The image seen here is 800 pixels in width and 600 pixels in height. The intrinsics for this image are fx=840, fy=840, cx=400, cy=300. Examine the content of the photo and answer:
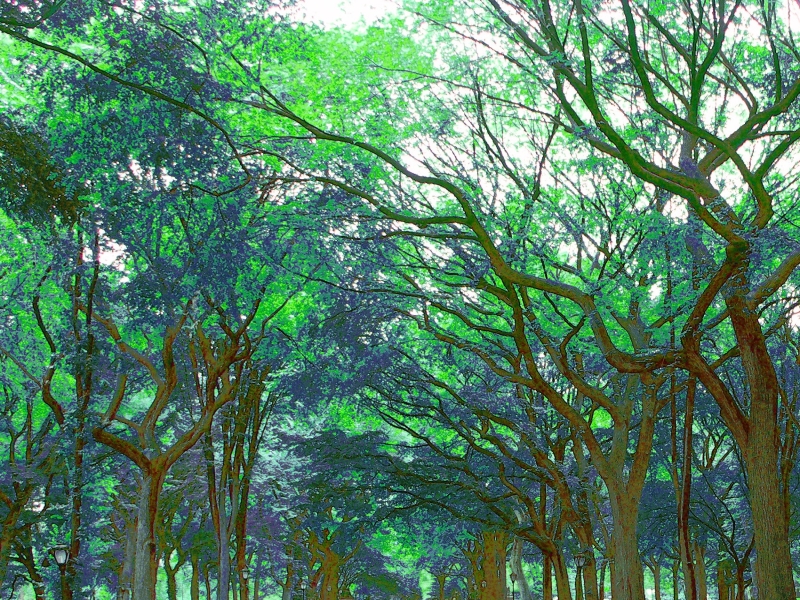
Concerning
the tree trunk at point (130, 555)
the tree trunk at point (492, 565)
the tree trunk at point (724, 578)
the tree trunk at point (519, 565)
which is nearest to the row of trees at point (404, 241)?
the tree trunk at point (130, 555)

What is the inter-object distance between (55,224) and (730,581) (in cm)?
2727

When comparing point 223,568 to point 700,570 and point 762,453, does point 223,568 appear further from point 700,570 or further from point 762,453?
point 700,570

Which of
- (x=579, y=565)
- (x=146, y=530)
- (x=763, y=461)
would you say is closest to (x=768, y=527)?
(x=763, y=461)

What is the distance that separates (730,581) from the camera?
3089 cm

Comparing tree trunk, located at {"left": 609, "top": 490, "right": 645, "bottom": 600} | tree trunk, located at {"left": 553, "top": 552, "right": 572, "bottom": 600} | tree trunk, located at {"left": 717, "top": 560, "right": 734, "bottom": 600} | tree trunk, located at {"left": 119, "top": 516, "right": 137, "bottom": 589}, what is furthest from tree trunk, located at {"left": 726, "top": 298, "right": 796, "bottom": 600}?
tree trunk, located at {"left": 717, "top": 560, "right": 734, "bottom": 600}

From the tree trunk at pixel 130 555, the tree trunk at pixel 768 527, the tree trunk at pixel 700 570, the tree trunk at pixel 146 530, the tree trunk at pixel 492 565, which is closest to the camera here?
the tree trunk at pixel 768 527

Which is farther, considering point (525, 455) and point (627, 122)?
point (525, 455)

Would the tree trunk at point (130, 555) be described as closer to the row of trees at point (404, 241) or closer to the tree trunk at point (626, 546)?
the row of trees at point (404, 241)

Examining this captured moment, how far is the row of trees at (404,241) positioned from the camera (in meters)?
11.0

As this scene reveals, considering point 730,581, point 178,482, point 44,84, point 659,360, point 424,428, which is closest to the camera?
point 44,84

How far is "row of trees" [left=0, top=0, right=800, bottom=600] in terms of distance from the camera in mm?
11016

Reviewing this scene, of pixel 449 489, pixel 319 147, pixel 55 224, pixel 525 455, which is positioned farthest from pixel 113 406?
pixel 525 455

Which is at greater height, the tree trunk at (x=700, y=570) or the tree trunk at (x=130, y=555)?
the tree trunk at (x=130, y=555)

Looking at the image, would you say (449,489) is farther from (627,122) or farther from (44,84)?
(44,84)
